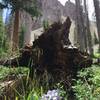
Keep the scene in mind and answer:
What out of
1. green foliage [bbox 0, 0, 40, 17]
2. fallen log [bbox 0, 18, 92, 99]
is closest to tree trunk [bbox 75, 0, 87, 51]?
green foliage [bbox 0, 0, 40, 17]

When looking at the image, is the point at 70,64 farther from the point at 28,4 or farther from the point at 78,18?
the point at 78,18

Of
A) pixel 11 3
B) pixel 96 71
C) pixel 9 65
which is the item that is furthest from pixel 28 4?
pixel 96 71

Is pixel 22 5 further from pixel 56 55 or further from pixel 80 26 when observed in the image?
→ pixel 80 26

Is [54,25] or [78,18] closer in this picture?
[54,25]

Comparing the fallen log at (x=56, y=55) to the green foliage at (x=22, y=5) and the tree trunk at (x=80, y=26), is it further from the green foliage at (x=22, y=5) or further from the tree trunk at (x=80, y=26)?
the tree trunk at (x=80, y=26)

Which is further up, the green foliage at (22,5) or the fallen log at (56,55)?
the green foliage at (22,5)

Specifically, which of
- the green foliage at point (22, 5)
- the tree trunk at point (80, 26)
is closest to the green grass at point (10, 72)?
the green foliage at point (22, 5)

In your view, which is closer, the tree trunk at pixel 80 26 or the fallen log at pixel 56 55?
the fallen log at pixel 56 55

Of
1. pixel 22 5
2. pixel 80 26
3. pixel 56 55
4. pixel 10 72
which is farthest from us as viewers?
pixel 80 26

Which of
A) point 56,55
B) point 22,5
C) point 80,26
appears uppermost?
point 22,5

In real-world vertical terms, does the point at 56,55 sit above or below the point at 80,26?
below

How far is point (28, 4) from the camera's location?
14.9 meters

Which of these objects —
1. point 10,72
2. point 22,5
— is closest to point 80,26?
point 22,5

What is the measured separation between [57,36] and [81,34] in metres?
16.3
